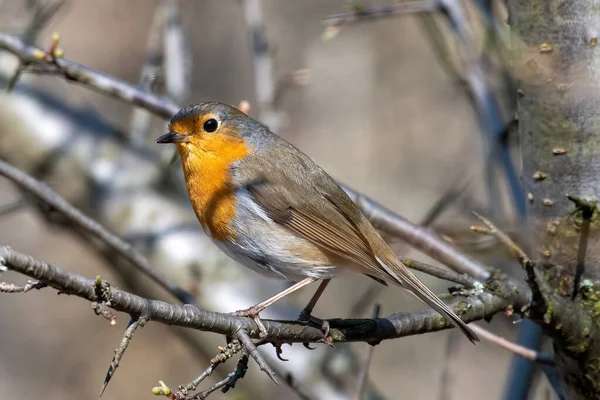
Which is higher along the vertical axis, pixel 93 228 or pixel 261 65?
pixel 261 65

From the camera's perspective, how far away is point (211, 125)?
310 cm

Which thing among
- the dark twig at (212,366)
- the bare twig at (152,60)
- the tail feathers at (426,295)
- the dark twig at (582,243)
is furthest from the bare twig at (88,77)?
the dark twig at (582,243)

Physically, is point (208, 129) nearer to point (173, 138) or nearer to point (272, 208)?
point (173, 138)

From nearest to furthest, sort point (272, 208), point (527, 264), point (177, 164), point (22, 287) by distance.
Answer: point (22, 287)
point (527, 264)
point (272, 208)
point (177, 164)

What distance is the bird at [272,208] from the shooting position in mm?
2689

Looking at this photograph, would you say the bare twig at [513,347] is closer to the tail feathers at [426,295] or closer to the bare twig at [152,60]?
the tail feathers at [426,295]

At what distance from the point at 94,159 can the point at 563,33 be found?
9.32 feet

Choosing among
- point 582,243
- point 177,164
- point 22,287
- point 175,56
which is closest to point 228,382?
point 22,287

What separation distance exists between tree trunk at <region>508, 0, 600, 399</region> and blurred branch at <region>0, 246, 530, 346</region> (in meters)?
0.22

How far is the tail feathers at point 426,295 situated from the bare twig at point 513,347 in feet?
0.55

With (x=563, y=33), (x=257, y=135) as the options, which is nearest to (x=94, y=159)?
(x=257, y=135)

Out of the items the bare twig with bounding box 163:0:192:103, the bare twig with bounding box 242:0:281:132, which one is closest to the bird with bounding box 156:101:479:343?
the bare twig with bounding box 242:0:281:132

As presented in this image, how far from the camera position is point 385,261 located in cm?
270

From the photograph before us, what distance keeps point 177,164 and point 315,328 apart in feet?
7.13
